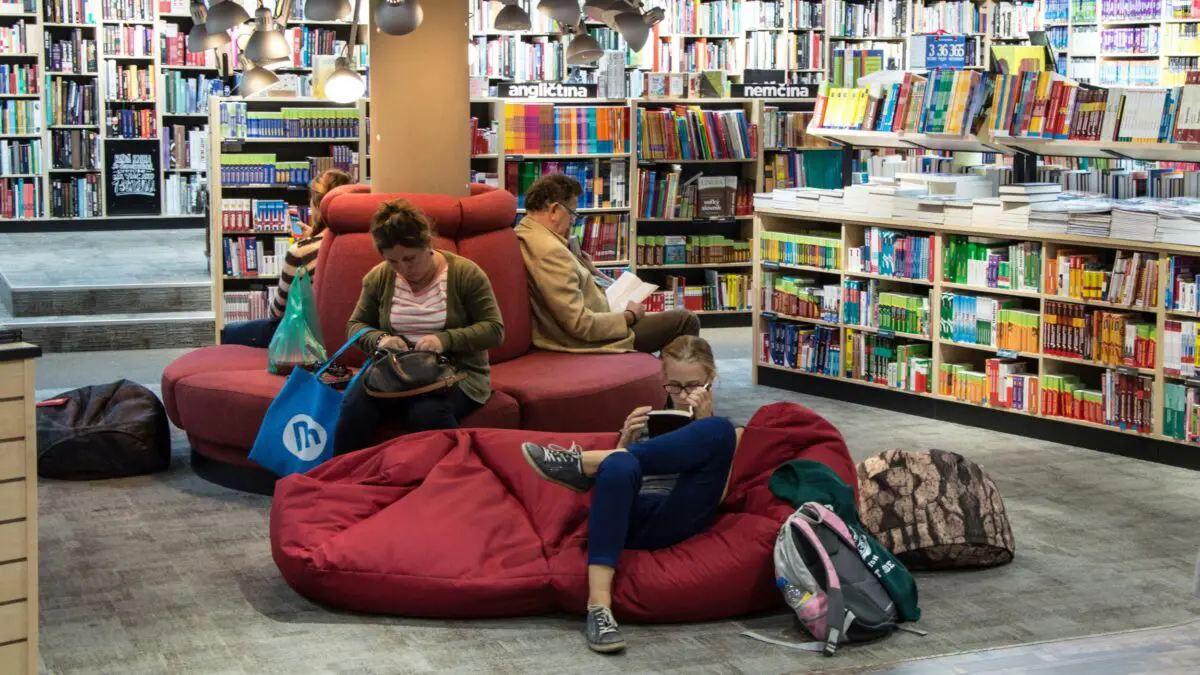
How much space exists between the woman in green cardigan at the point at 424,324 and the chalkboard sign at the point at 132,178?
9864 mm

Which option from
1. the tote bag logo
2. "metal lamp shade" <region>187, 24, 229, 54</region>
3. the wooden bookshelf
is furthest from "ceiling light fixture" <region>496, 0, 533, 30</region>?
the tote bag logo

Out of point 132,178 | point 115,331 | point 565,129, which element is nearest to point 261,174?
point 115,331

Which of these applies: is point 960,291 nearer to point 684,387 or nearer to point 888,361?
point 888,361

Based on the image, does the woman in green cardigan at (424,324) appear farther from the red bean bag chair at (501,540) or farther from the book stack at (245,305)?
the book stack at (245,305)

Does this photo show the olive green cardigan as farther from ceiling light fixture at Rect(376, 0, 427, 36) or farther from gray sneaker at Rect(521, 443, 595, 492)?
gray sneaker at Rect(521, 443, 595, 492)

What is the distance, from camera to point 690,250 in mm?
10875

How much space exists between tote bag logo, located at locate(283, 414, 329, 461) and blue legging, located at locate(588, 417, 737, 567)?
1.54 m

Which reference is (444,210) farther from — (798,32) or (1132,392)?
(798,32)

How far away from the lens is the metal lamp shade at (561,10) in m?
8.20

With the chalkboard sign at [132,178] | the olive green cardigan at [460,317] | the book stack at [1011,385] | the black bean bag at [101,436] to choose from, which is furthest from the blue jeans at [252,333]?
the chalkboard sign at [132,178]

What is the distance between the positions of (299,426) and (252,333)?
5.56ft

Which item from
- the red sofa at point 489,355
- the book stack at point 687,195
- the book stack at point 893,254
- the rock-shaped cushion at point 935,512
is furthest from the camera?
the book stack at point 687,195

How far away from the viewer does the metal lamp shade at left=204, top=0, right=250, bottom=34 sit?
7.57m

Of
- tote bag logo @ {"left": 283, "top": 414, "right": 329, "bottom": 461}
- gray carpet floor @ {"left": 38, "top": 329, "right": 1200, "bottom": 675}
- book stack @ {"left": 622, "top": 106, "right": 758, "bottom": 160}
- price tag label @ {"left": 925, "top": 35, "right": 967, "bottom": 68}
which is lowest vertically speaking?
gray carpet floor @ {"left": 38, "top": 329, "right": 1200, "bottom": 675}
